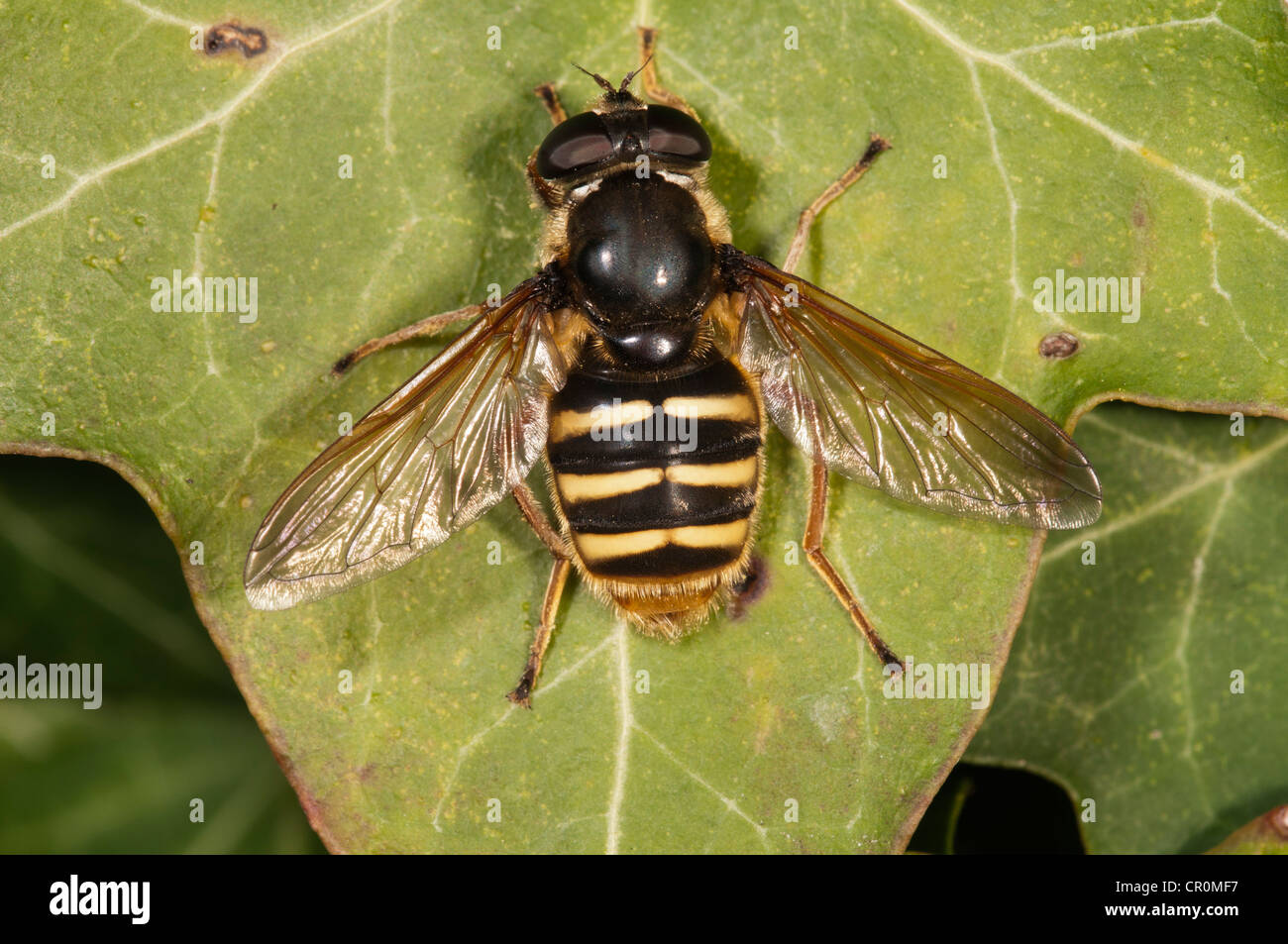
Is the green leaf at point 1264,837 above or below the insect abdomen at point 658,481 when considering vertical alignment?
below

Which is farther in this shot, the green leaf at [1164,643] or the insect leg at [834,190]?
the green leaf at [1164,643]

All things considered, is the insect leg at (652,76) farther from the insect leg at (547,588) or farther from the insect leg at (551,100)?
the insect leg at (547,588)

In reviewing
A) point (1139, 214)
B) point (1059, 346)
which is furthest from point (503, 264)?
point (1139, 214)

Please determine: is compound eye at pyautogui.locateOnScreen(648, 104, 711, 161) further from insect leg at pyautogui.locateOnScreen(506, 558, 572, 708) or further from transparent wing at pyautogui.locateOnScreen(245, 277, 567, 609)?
insect leg at pyautogui.locateOnScreen(506, 558, 572, 708)

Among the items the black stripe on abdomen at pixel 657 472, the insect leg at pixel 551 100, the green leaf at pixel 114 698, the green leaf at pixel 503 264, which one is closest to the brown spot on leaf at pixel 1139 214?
the green leaf at pixel 503 264

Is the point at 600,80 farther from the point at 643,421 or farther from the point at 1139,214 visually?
the point at 1139,214
